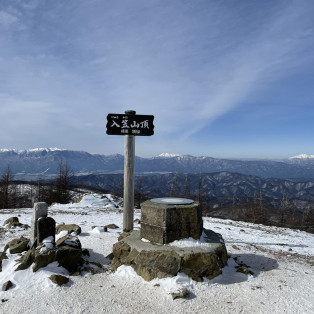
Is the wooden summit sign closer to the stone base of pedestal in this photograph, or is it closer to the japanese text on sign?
the japanese text on sign

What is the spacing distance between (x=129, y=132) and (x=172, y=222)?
396 centimetres

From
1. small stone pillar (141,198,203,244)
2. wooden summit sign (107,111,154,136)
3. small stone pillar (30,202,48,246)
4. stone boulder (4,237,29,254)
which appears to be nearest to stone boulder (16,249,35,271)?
small stone pillar (30,202,48,246)

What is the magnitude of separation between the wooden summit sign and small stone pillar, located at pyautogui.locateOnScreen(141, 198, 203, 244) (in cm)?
325

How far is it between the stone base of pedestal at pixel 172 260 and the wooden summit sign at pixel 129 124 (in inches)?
164

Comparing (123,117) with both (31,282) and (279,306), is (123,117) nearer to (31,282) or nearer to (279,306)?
(31,282)

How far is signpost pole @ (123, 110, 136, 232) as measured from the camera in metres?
9.13

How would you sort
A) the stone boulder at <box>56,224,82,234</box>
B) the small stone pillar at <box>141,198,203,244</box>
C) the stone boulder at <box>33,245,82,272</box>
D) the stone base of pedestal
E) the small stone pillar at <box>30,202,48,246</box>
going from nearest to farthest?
1. the stone base of pedestal
2. the stone boulder at <box>33,245,82,272</box>
3. the small stone pillar at <box>141,198,203,244</box>
4. the small stone pillar at <box>30,202,48,246</box>
5. the stone boulder at <box>56,224,82,234</box>

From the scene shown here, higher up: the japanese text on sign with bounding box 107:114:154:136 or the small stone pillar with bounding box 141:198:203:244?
the japanese text on sign with bounding box 107:114:154:136

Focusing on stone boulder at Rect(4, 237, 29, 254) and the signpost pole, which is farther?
the signpost pole

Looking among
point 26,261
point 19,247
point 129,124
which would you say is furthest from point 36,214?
point 129,124

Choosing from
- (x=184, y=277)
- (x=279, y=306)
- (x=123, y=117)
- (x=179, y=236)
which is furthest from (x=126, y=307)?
(x=123, y=117)

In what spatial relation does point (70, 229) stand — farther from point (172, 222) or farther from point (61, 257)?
point (172, 222)

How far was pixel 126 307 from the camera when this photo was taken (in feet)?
16.1

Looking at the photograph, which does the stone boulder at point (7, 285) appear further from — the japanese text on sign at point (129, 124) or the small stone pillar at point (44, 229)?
the japanese text on sign at point (129, 124)
